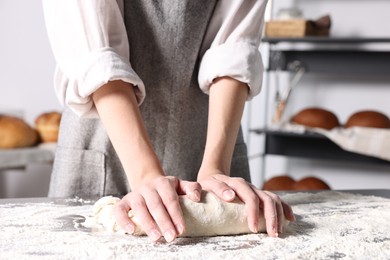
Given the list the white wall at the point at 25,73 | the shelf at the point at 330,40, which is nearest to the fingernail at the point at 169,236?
the shelf at the point at 330,40

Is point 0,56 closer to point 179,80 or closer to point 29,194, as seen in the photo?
point 29,194

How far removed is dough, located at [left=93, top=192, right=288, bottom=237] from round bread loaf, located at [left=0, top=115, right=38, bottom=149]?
71.3 inches

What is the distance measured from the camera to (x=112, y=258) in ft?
2.02

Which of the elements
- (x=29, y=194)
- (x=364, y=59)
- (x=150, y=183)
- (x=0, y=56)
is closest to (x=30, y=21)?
(x=0, y=56)

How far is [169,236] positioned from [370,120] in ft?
6.67

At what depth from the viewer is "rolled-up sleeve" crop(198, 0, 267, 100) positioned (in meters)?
0.93

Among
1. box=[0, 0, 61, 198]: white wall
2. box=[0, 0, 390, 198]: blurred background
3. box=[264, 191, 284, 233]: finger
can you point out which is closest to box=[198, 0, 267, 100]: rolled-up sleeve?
box=[264, 191, 284, 233]: finger

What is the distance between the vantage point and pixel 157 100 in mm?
1029

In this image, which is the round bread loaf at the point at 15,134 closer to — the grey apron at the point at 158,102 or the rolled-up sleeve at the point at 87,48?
the grey apron at the point at 158,102

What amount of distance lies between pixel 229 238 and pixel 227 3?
44 cm

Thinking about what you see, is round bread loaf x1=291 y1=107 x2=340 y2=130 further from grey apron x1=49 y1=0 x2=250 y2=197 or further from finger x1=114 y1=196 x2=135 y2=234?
finger x1=114 y1=196 x2=135 y2=234

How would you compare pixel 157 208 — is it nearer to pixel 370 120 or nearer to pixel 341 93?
pixel 370 120

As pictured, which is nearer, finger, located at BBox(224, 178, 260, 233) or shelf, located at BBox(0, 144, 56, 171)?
finger, located at BBox(224, 178, 260, 233)

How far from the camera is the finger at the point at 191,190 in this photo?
738mm
